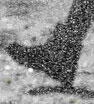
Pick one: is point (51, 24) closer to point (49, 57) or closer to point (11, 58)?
point (49, 57)

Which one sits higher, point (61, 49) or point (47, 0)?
A: point (47, 0)

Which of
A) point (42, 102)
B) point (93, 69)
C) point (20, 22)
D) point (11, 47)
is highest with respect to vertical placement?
point (20, 22)

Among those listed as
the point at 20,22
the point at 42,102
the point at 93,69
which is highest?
the point at 20,22

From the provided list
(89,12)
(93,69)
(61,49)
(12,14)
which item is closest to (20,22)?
(12,14)

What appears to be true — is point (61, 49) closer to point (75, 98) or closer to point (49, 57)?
point (49, 57)

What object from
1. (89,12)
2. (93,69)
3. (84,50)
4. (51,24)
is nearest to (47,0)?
(51,24)

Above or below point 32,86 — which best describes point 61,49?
above
